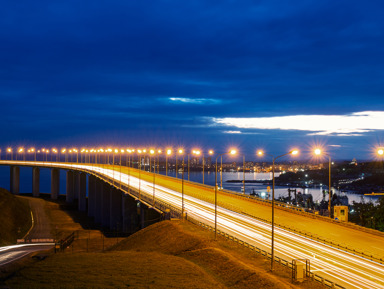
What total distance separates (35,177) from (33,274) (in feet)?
430

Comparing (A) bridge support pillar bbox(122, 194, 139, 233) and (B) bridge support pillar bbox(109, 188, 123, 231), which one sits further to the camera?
(B) bridge support pillar bbox(109, 188, 123, 231)

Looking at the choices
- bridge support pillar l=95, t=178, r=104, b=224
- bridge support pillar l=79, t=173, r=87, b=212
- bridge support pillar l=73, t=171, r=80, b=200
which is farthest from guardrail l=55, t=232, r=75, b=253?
bridge support pillar l=73, t=171, r=80, b=200

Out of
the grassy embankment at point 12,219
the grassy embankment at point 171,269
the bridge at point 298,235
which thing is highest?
the bridge at point 298,235

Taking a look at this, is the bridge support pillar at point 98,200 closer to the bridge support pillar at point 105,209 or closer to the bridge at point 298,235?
the bridge support pillar at point 105,209

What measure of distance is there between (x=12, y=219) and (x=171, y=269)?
72616 millimetres

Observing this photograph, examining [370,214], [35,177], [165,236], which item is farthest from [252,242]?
[35,177]

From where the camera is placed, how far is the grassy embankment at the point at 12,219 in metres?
79.1

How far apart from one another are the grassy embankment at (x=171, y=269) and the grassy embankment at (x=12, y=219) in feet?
132

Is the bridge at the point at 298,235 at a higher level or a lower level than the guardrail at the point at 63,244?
higher

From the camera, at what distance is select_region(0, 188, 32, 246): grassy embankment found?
3115 inches

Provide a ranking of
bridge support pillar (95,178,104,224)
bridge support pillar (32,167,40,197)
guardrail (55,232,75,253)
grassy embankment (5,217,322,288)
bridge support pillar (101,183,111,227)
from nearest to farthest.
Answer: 1. grassy embankment (5,217,322,288)
2. guardrail (55,232,75,253)
3. bridge support pillar (101,183,111,227)
4. bridge support pillar (95,178,104,224)
5. bridge support pillar (32,167,40,197)

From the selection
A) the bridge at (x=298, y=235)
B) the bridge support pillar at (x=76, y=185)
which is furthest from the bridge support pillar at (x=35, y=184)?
the bridge at (x=298, y=235)

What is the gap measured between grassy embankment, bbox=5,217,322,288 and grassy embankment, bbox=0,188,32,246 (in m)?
40.2

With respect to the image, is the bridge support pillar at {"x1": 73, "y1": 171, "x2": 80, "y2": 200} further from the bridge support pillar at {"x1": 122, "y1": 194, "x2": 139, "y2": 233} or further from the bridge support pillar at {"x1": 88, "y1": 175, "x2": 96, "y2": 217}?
the bridge support pillar at {"x1": 122, "y1": 194, "x2": 139, "y2": 233}
